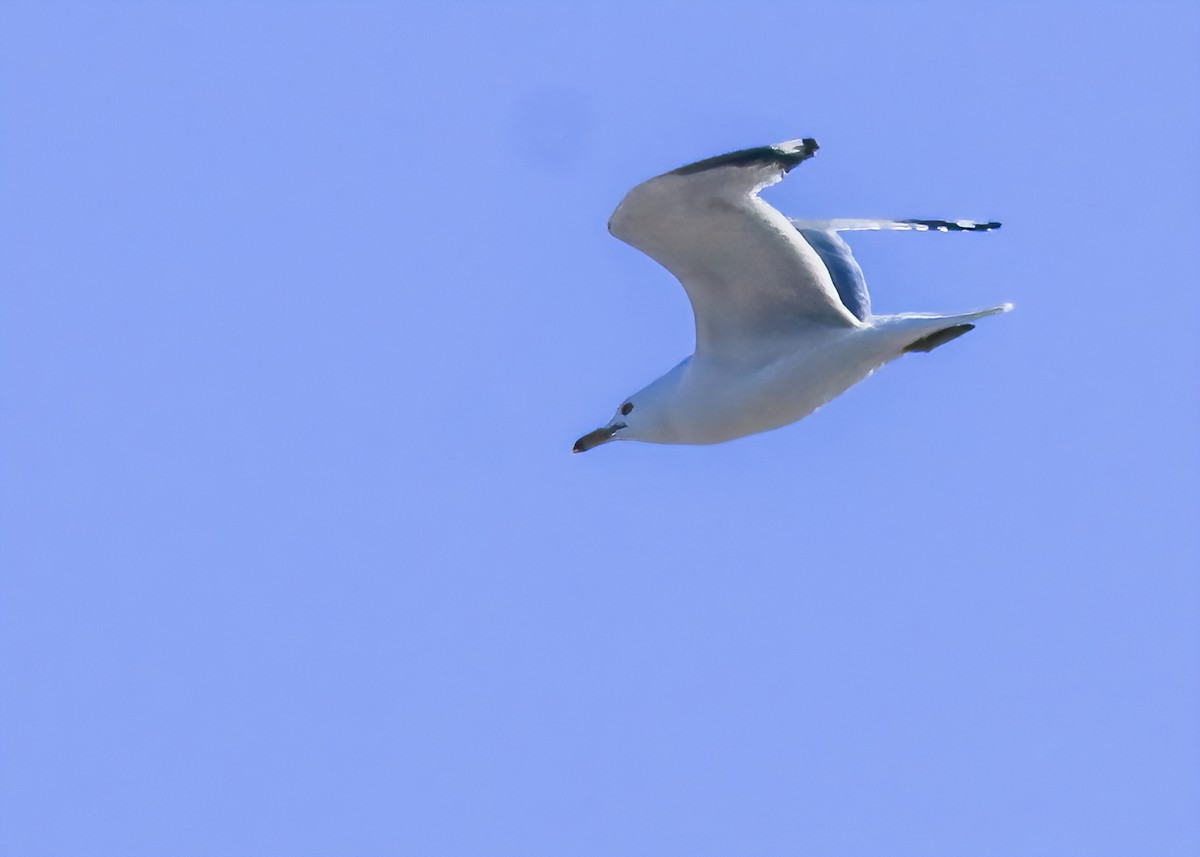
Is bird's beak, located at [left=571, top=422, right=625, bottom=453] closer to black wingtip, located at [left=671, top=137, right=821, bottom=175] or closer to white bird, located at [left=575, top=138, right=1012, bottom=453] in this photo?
white bird, located at [left=575, top=138, right=1012, bottom=453]

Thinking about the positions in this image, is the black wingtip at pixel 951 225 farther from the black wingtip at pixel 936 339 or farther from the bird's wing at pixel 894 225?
the black wingtip at pixel 936 339

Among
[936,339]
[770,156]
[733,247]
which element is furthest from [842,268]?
[770,156]

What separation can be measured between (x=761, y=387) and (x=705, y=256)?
3.14 ft

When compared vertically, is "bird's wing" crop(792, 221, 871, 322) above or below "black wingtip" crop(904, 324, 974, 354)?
above

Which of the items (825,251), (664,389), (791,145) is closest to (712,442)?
(664,389)

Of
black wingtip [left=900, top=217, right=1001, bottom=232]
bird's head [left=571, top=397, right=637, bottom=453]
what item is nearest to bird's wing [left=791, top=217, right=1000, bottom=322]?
black wingtip [left=900, top=217, right=1001, bottom=232]

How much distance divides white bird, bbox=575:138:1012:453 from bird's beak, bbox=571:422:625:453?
32 cm

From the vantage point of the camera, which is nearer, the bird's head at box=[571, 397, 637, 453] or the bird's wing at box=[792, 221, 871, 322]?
the bird's wing at box=[792, 221, 871, 322]

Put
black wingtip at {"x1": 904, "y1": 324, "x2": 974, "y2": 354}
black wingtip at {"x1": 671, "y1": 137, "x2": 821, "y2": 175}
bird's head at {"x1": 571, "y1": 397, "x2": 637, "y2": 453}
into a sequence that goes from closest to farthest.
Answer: black wingtip at {"x1": 671, "y1": 137, "x2": 821, "y2": 175}
black wingtip at {"x1": 904, "y1": 324, "x2": 974, "y2": 354}
bird's head at {"x1": 571, "y1": 397, "x2": 637, "y2": 453}

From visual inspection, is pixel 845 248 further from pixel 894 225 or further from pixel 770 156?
pixel 770 156

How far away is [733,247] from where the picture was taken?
13.1 metres

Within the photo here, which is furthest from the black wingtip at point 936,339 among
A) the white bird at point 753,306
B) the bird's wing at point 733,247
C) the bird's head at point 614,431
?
the bird's head at point 614,431

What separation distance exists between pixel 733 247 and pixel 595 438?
90.8 inches

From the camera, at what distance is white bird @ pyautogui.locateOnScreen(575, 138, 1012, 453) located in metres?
12.6
